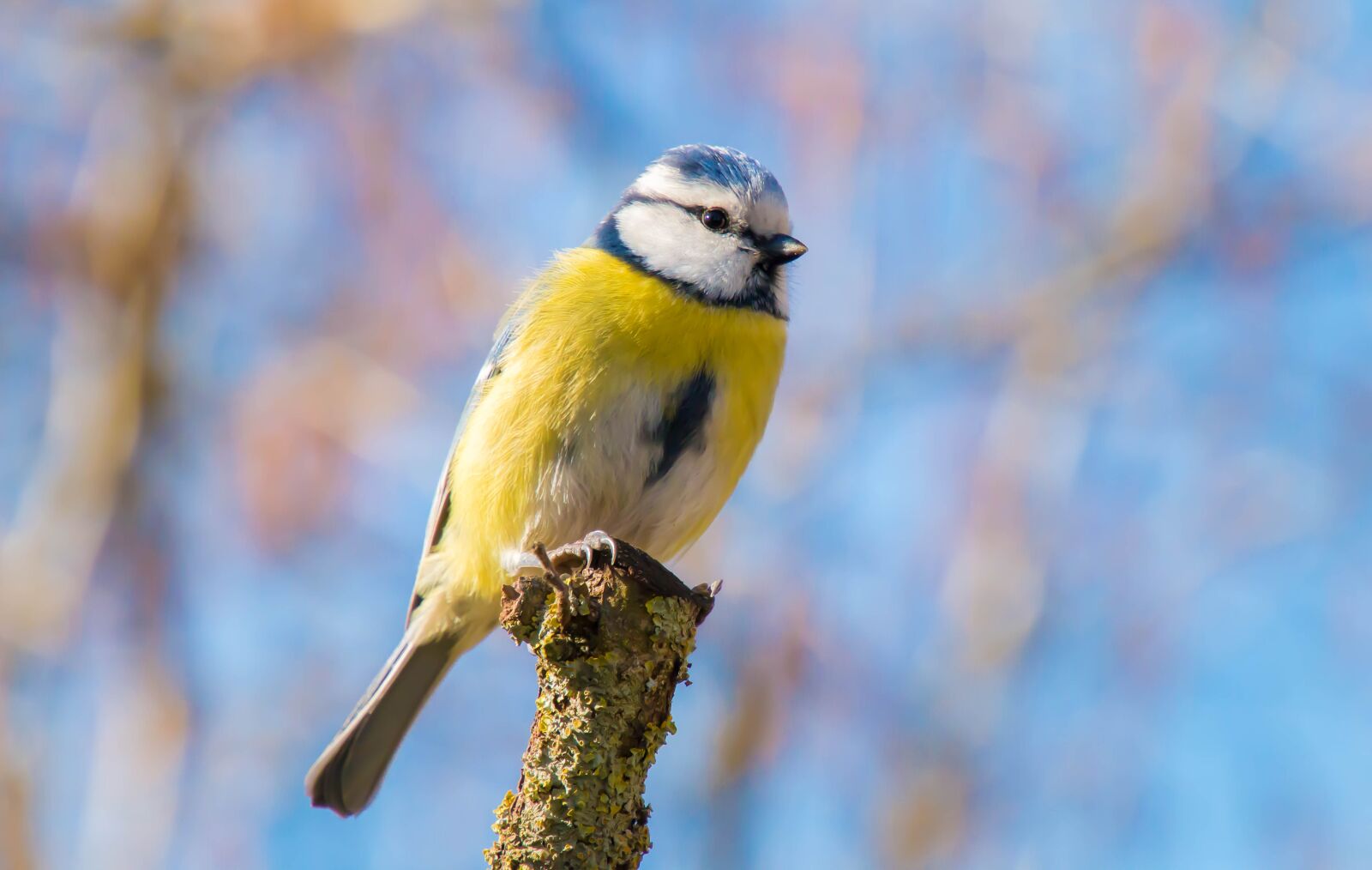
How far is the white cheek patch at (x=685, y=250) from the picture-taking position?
299cm

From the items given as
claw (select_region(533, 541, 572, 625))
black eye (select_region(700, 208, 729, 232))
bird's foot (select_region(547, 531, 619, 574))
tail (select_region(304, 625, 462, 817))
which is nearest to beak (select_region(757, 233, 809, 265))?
black eye (select_region(700, 208, 729, 232))

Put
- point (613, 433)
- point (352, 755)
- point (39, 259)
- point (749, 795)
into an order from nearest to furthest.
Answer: point (613, 433)
point (352, 755)
point (749, 795)
point (39, 259)

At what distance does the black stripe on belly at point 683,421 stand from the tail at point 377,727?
896 mm

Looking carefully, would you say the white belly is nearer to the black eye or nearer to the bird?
the bird

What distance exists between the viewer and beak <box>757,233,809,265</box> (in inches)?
121

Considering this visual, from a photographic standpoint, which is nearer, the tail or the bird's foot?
the bird's foot

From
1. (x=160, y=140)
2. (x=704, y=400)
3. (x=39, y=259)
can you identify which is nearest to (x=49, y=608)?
(x=39, y=259)

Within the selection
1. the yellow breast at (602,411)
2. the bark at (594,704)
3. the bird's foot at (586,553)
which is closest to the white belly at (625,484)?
the yellow breast at (602,411)

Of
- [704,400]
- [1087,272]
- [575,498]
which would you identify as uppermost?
[1087,272]

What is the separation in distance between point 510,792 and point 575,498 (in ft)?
3.64

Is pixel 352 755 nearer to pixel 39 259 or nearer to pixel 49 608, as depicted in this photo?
pixel 49 608

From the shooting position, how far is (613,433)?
2740mm

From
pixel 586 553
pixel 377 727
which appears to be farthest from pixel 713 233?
pixel 377 727

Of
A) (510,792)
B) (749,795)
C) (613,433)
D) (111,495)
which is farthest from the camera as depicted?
(111,495)
